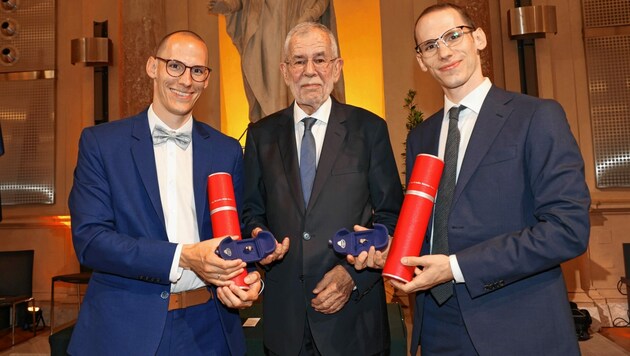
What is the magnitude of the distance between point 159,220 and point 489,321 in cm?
123

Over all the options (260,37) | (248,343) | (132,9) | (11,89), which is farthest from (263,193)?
(11,89)

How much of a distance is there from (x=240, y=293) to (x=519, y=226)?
973mm

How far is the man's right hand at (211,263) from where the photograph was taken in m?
1.77

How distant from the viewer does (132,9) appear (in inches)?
275

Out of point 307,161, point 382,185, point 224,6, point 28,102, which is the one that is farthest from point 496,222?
point 28,102

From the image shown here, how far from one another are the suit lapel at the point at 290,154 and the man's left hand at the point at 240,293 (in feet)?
1.44

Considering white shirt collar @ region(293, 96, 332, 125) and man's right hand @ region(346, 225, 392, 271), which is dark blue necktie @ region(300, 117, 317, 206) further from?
man's right hand @ region(346, 225, 392, 271)

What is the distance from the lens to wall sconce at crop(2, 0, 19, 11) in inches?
304

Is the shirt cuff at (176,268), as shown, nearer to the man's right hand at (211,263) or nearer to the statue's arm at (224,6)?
A: the man's right hand at (211,263)

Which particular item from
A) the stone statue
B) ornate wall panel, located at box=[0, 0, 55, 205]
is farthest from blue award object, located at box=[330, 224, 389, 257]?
ornate wall panel, located at box=[0, 0, 55, 205]

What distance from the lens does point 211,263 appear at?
1.79 metres

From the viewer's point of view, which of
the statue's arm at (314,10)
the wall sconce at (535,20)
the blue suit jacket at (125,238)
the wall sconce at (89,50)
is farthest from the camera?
the wall sconce at (89,50)

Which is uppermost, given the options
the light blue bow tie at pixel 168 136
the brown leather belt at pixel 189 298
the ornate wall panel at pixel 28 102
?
the ornate wall panel at pixel 28 102

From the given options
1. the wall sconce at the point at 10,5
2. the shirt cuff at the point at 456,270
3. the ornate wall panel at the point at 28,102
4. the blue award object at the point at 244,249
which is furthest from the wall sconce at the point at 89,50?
the shirt cuff at the point at 456,270
